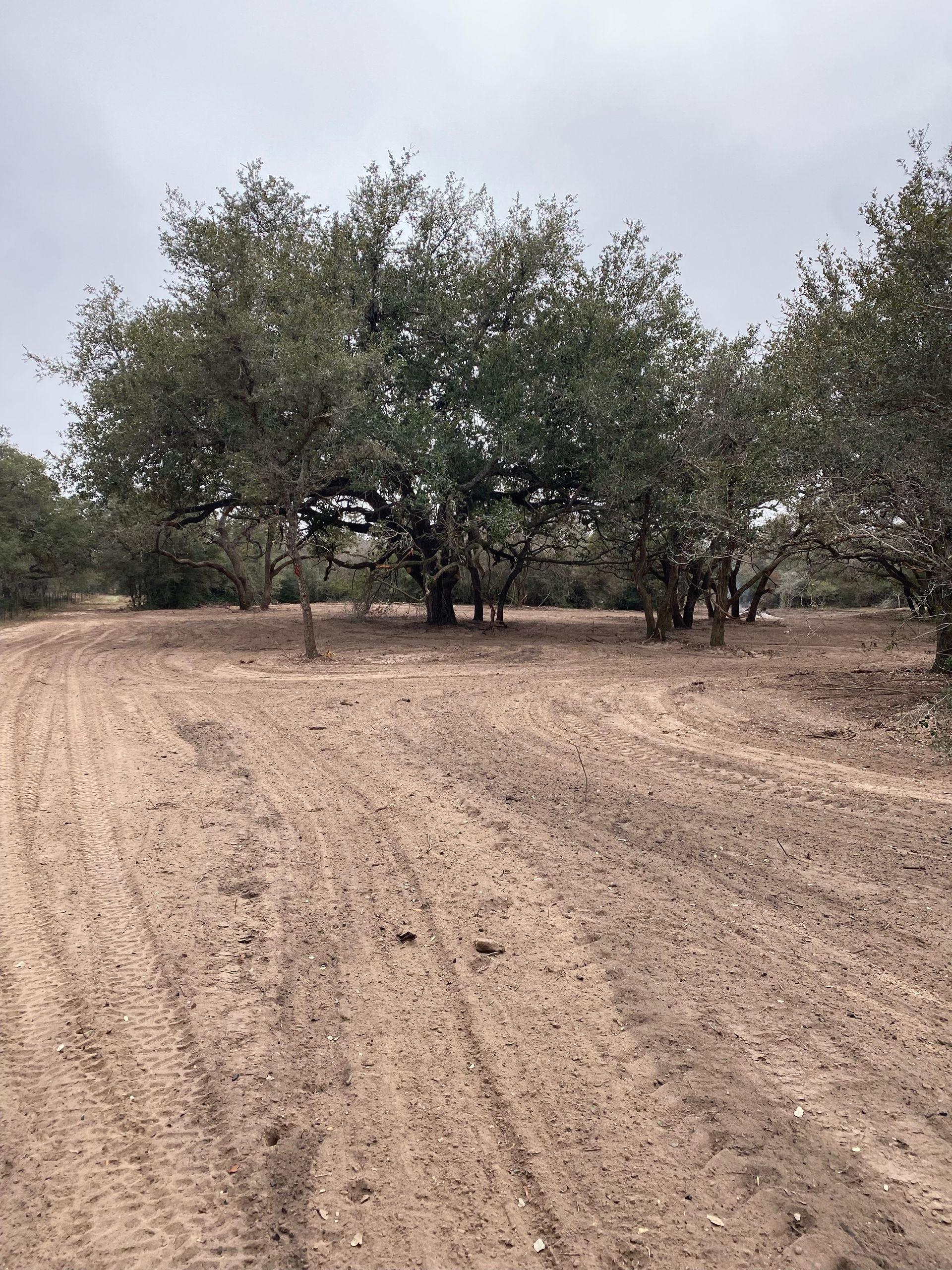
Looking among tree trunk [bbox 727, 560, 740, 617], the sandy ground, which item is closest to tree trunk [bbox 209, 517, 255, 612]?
tree trunk [bbox 727, 560, 740, 617]

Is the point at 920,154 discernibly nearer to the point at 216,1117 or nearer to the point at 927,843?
the point at 927,843

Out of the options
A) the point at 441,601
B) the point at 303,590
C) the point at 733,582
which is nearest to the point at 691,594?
the point at 733,582

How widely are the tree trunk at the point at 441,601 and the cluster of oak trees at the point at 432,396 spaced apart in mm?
1367

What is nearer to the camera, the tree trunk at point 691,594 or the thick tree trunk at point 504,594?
the thick tree trunk at point 504,594

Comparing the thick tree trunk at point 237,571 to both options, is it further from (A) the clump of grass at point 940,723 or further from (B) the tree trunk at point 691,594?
(A) the clump of grass at point 940,723

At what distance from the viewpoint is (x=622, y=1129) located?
233cm

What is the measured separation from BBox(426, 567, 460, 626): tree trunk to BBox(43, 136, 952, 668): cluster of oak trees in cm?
137

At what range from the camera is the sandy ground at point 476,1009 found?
204 cm

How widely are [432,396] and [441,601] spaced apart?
637 cm

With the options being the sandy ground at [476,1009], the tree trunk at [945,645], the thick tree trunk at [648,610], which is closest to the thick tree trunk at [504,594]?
the thick tree trunk at [648,610]

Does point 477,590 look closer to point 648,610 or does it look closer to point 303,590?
point 648,610

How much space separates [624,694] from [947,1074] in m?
7.77

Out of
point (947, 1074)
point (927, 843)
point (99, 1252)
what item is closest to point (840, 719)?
point (927, 843)

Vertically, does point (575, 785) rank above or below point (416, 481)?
below
